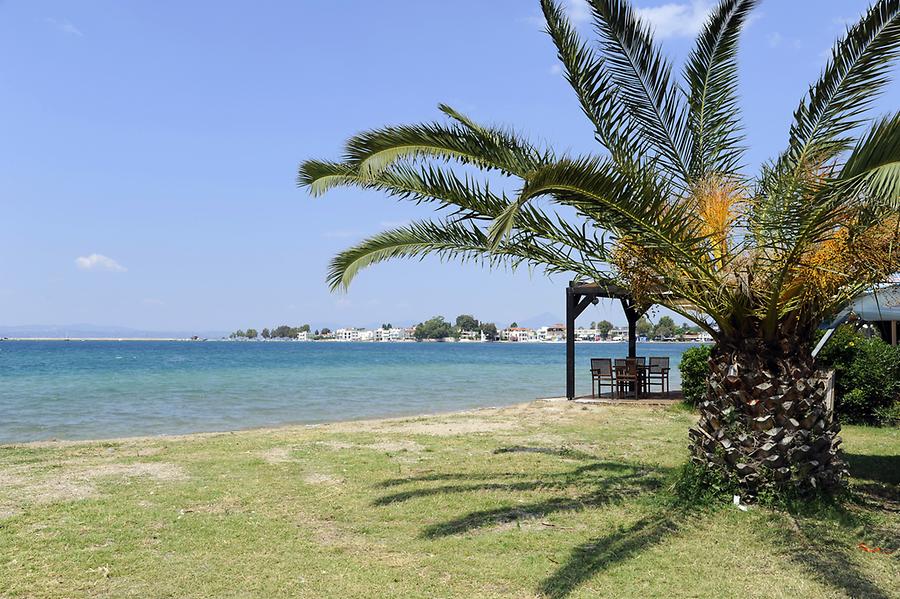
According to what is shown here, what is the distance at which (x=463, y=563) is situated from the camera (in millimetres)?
4520

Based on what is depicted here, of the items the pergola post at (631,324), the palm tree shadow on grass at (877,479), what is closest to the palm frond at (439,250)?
the palm tree shadow on grass at (877,479)

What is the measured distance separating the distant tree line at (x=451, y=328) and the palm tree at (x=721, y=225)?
566 feet

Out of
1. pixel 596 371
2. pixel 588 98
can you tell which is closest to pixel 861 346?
pixel 596 371

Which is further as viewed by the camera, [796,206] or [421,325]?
[421,325]

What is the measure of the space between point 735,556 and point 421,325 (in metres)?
176

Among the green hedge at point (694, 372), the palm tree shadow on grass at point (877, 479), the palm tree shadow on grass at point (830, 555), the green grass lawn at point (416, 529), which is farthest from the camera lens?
the green hedge at point (694, 372)

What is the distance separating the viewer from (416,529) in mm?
5332

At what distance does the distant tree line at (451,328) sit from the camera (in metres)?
180

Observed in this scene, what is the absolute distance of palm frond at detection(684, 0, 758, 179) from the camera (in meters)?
6.79

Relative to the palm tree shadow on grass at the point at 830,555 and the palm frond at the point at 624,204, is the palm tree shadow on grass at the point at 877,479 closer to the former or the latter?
the palm tree shadow on grass at the point at 830,555

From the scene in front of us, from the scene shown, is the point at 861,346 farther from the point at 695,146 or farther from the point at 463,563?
the point at 463,563

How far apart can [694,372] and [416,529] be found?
9.45 metres

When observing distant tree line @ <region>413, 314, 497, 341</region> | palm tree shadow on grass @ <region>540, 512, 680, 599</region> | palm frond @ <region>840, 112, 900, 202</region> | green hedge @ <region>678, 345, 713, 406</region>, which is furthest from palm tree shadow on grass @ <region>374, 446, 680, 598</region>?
distant tree line @ <region>413, 314, 497, 341</region>

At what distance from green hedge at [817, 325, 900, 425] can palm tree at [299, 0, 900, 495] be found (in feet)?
19.6
